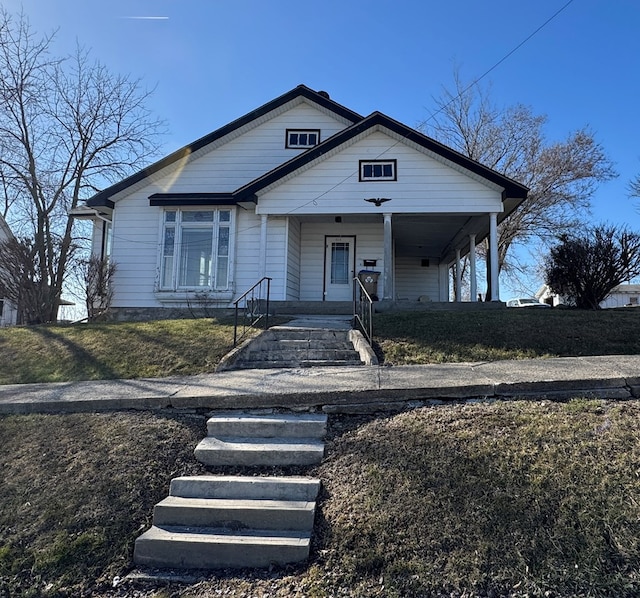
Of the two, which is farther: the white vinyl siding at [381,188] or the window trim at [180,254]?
the window trim at [180,254]

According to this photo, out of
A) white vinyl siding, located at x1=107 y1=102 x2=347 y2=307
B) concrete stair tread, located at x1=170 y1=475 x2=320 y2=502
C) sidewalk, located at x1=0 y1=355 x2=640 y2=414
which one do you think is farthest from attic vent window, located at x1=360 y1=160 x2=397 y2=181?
concrete stair tread, located at x1=170 y1=475 x2=320 y2=502

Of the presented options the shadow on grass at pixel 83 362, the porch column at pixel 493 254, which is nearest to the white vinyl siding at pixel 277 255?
the shadow on grass at pixel 83 362

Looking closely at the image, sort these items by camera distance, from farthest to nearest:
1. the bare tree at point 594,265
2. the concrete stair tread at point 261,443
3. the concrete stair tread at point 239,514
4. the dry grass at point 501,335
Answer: the bare tree at point 594,265 → the dry grass at point 501,335 → the concrete stair tread at point 261,443 → the concrete stair tread at point 239,514

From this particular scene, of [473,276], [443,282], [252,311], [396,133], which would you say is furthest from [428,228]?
[252,311]

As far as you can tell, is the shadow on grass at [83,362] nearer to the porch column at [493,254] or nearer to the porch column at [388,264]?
the porch column at [388,264]

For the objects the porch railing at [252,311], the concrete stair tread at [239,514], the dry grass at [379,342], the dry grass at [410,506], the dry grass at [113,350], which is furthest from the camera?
the porch railing at [252,311]

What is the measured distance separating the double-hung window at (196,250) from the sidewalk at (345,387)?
640 centimetres

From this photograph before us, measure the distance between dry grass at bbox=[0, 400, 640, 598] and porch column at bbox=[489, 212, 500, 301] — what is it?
7.83 metres

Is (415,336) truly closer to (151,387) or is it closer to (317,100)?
(151,387)

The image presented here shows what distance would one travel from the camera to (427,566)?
2.79m

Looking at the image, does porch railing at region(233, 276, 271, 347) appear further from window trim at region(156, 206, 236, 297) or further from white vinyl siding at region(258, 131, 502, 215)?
white vinyl siding at region(258, 131, 502, 215)

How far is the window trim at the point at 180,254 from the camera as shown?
1281cm

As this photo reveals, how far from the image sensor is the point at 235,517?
11.3ft

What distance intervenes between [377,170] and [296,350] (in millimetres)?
6534
